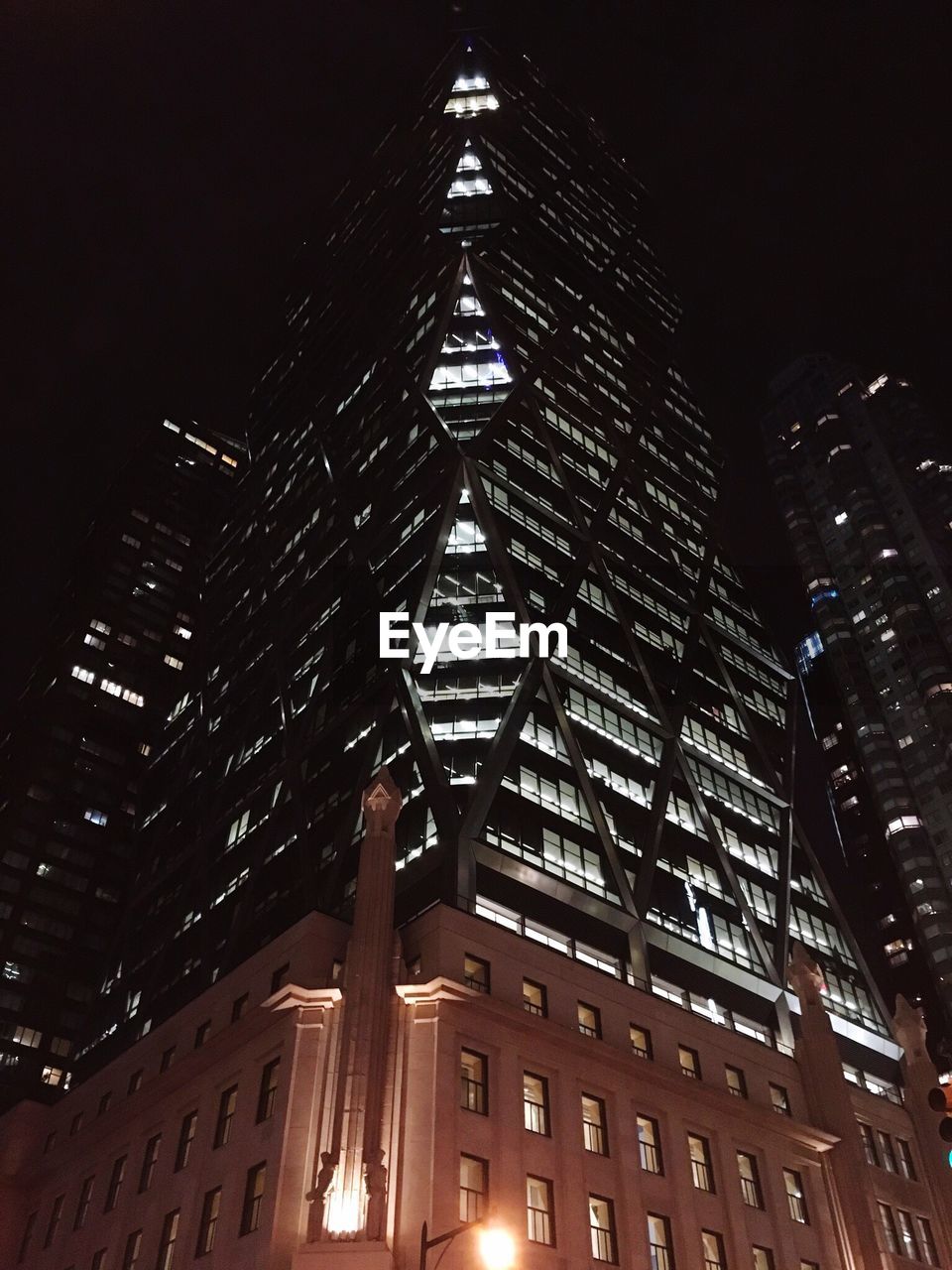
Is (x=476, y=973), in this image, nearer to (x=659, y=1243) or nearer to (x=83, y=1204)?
(x=659, y=1243)

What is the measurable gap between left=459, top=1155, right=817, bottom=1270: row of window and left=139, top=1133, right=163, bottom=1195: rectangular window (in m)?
16.6

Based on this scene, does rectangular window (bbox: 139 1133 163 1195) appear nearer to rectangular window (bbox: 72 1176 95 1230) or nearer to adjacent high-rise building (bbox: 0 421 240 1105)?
rectangular window (bbox: 72 1176 95 1230)

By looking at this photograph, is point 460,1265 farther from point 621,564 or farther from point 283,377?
point 283,377

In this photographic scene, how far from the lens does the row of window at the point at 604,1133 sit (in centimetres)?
4147

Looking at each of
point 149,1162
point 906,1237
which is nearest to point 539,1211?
point 149,1162

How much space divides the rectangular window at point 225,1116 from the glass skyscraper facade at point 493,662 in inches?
434

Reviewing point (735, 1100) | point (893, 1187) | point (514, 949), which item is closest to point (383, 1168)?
point (514, 949)

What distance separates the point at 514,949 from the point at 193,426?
12479 cm

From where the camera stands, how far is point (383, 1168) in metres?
36.7

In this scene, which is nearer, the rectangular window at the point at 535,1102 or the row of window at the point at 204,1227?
the row of window at the point at 204,1227

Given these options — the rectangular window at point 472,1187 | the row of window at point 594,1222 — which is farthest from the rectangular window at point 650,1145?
the rectangular window at point 472,1187

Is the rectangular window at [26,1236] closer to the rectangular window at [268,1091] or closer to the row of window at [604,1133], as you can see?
the rectangular window at [268,1091]

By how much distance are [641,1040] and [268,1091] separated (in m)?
17.2

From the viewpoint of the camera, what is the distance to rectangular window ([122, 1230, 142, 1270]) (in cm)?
4503
